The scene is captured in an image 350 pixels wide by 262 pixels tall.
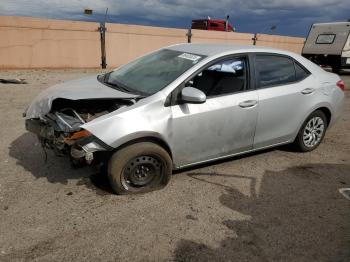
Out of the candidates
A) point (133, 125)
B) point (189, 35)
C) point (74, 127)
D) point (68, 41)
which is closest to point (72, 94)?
point (74, 127)

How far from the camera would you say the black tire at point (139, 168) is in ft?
12.6

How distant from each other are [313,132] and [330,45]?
14792mm

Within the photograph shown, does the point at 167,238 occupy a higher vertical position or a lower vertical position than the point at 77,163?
lower

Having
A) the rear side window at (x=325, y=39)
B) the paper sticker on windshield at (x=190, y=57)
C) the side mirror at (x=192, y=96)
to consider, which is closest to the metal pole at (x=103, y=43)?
the rear side window at (x=325, y=39)

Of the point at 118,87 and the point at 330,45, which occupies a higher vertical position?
the point at 330,45

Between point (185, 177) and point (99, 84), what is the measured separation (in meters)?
1.62

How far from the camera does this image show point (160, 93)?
4027 mm

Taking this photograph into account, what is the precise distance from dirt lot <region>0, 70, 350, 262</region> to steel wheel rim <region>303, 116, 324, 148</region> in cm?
36

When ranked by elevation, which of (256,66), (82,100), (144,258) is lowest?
(144,258)

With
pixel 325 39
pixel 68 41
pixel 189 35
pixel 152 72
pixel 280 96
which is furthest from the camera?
pixel 189 35

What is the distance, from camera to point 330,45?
18.5 m

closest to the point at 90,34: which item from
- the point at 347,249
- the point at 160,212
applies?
the point at 160,212

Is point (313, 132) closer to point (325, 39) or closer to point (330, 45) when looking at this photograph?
point (330, 45)

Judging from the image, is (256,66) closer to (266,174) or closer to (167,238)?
(266,174)
